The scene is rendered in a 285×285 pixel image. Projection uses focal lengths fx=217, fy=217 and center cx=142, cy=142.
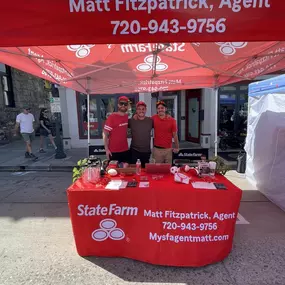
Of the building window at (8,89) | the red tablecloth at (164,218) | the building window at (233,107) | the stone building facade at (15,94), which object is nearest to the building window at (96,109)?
the stone building facade at (15,94)

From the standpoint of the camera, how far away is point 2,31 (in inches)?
59.1

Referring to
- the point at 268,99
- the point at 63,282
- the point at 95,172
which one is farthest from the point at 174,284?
Result: the point at 268,99

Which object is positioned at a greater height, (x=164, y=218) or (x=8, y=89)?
(x=8, y=89)

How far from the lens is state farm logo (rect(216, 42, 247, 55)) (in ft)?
9.95

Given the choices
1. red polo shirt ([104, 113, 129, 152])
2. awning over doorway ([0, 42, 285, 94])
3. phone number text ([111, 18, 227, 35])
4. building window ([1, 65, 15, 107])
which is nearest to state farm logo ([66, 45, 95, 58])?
awning over doorway ([0, 42, 285, 94])

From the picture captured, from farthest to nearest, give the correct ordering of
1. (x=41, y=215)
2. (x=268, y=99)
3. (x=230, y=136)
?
(x=230, y=136), (x=268, y=99), (x=41, y=215)

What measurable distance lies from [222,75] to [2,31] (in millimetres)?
4001

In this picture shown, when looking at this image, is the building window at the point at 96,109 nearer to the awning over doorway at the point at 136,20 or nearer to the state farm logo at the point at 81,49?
the state farm logo at the point at 81,49

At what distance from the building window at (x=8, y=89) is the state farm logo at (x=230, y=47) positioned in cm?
1180

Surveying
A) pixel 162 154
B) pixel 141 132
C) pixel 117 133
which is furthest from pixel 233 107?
pixel 117 133

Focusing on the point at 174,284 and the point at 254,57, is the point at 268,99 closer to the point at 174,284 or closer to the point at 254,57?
the point at 254,57

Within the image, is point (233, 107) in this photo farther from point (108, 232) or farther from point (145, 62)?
point (108, 232)

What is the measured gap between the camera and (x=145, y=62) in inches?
157

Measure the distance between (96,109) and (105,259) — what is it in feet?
24.8
